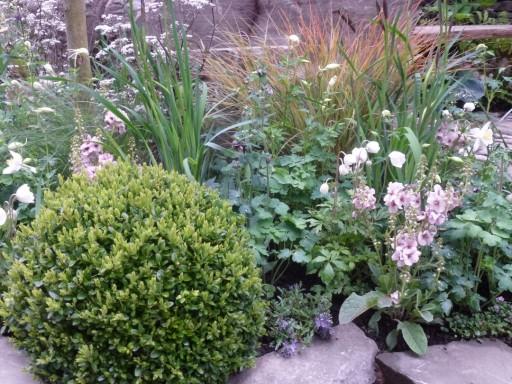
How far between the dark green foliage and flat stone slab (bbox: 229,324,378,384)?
404 millimetres

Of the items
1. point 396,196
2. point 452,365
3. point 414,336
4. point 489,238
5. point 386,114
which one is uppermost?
point 386,114

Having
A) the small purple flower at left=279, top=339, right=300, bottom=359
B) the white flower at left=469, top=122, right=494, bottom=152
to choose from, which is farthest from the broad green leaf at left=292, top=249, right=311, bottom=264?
the white flower at left=469, top=122, right=494, bottom=152

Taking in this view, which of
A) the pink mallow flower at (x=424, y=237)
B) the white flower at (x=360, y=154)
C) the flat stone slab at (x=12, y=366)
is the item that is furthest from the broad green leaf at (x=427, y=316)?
the flat stone slab at (x=12, y=366)

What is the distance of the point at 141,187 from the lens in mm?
2027

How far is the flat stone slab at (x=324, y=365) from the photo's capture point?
6.78 ft

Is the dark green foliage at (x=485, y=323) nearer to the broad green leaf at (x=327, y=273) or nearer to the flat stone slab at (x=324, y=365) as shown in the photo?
the flat stone slab at (x=324, y=365)

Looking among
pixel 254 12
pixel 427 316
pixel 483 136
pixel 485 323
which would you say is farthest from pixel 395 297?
pixel 254 12

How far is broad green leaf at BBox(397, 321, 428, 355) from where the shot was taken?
2.20 m

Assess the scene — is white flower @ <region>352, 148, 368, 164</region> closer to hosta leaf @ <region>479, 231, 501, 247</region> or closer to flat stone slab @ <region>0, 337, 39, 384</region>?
hosta leaf @ <region>479, 231, 501, 247</region>

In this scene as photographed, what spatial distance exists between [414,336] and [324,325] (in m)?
0.37

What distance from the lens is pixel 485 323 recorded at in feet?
7.82

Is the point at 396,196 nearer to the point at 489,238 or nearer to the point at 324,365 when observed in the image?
the point at 489,238

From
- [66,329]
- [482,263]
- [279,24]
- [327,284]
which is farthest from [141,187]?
[279,24]

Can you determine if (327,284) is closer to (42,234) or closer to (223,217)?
(223,217)
